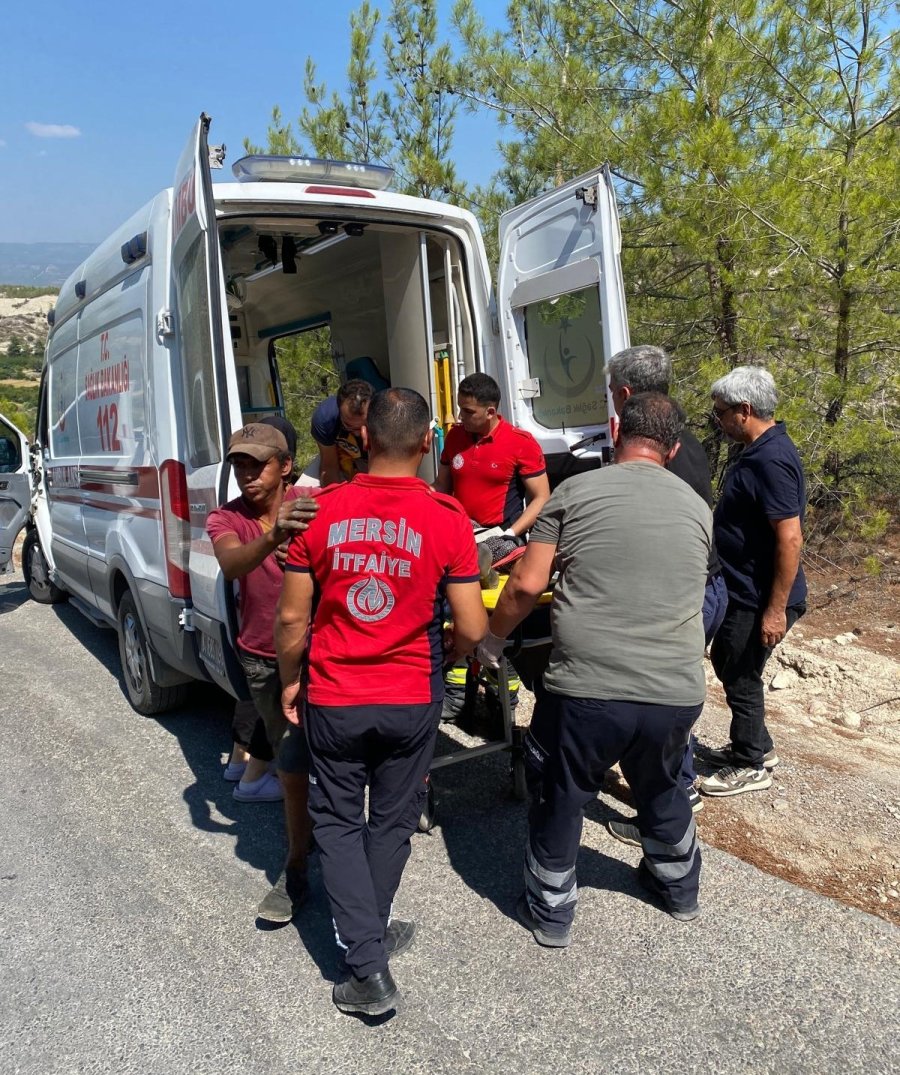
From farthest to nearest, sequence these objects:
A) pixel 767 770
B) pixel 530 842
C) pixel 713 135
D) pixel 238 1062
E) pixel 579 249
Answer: pixel 713 135 < pixel 579 249 < pixel 767 770 < pixel 530 842 < pixel 238 1062

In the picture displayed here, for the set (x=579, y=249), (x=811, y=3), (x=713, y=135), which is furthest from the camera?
(x=811, y=3)

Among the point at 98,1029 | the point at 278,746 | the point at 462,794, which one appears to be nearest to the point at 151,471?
the point at 278,746

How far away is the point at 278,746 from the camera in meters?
2.86

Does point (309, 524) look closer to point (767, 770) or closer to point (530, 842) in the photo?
point (530, 842)

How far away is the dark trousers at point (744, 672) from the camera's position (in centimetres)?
359

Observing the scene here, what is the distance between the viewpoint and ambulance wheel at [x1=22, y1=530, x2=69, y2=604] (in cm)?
771

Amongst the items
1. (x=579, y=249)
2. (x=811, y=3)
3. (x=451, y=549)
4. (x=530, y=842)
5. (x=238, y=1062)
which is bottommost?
(x=238, y=1062)

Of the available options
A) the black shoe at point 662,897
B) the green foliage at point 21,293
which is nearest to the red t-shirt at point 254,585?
the black shoe at point 662,897

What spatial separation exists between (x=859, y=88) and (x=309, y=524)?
579 centimetres

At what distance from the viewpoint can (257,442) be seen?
9.77ft

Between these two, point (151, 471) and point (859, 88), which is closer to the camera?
point (151, 471)

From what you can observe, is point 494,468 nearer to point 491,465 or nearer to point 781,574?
point 491,465

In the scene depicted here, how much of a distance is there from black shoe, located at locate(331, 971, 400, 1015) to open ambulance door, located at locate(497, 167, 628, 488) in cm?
268

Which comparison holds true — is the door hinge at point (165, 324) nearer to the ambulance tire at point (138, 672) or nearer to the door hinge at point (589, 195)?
the ambulance tire at point (138, 672)
